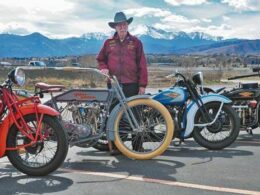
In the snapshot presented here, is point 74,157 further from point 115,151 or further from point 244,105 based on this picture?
point 244,105

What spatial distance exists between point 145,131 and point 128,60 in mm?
1065

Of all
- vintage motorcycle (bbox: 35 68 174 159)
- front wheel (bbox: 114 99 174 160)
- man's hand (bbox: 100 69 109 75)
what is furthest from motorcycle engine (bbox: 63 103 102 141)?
man's hand (bbox: 100 69 109 75)

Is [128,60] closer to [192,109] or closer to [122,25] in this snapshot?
[122,25]

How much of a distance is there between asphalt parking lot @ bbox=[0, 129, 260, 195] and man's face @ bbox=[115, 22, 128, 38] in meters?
1.65

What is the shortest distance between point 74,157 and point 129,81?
1284 mm

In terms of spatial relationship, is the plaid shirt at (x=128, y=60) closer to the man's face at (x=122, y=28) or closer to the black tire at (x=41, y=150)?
the man's face at (x=122, y=28)

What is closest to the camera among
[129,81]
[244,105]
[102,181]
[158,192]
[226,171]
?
[158,192]

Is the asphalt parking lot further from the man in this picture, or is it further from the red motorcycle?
the man

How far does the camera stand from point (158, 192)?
487 cm

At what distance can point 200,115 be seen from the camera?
7.29 metres

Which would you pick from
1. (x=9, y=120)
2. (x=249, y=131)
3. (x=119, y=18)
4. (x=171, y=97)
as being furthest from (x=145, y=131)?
(x=249, y=131)

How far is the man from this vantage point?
7.01 meters

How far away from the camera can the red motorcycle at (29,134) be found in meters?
5.54

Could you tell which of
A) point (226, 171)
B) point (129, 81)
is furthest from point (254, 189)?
point (129, 81)
